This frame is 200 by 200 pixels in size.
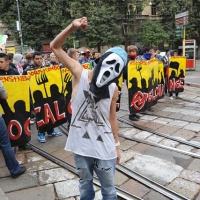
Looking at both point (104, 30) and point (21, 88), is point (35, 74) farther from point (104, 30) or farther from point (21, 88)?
point (104, 30)

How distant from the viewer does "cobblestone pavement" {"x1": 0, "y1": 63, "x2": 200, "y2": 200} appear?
10.3 feet

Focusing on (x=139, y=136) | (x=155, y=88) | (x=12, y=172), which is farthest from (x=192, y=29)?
(x=12, y=172)

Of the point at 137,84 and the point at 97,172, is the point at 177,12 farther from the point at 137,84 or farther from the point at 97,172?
the point at 97,172

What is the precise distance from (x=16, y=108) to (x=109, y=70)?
2.47 m

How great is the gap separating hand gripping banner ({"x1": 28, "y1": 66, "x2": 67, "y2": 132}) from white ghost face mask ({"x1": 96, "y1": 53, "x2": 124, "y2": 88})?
103 inches

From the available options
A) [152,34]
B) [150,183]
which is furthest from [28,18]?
[150,183]

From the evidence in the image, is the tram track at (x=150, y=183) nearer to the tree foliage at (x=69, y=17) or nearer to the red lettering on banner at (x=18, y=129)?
the red lettering on banner at (x=18, y=129)

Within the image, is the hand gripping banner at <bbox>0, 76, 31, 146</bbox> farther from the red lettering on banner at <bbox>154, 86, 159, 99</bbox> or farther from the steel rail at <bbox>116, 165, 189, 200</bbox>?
the red lettering on banner at <bbox>154, 86, 159, 99</bbox>

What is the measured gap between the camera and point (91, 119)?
6.90 ft

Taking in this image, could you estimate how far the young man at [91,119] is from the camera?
6.54 ft

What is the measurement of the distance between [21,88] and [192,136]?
319cm

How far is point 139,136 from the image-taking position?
16.2 feet

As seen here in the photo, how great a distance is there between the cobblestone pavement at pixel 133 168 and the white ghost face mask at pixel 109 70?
1.70 meters

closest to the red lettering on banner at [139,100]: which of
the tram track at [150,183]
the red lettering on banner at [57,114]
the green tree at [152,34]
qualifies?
the red lettering on banner at [57,114]
